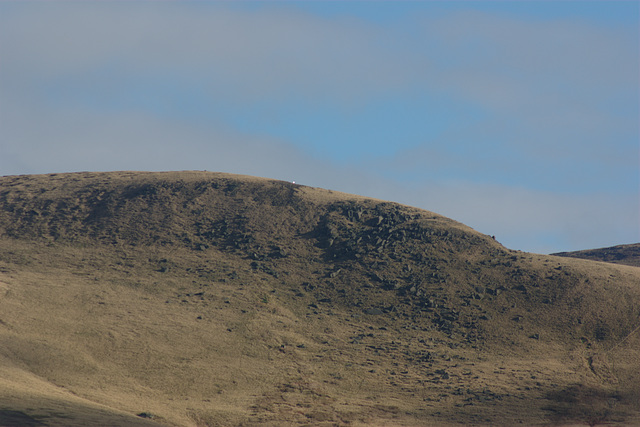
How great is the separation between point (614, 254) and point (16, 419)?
3318 inches

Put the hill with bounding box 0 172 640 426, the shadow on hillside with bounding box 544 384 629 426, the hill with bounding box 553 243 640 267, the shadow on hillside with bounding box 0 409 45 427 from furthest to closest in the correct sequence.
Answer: the hill with bounding box 553 243 640 267 → the shadow on hillside with bounding box 544 384 629 426 → the hill with bounding box 0 172 640 426 → the shadow on hillside with bounding box 0 409 45 427

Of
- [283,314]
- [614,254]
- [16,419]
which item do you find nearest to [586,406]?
[283,314]

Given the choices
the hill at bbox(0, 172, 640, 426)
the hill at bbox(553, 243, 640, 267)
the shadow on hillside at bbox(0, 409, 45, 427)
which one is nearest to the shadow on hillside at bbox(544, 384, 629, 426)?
the hill at bbox(0, 172, 640, 426)

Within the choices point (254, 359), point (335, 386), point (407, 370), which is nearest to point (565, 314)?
point (407, 370)

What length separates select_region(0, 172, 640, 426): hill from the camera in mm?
39594

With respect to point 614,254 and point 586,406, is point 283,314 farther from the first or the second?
point 614,254

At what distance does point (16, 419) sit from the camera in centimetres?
2684

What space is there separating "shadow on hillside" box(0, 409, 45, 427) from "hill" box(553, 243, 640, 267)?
3094 inches

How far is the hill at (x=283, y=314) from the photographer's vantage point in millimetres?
39594

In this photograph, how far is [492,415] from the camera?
4075 cm

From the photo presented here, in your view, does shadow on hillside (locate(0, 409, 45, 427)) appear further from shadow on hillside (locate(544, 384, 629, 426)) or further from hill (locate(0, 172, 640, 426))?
shadow on hillside (locate(544, 384, 629, 426))

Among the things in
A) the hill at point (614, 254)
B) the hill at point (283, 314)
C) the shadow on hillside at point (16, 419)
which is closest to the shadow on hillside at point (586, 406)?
the hill at point (283, 314)

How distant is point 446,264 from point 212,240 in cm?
2272

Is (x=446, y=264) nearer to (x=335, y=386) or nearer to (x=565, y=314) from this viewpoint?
(x=565, y=314)
